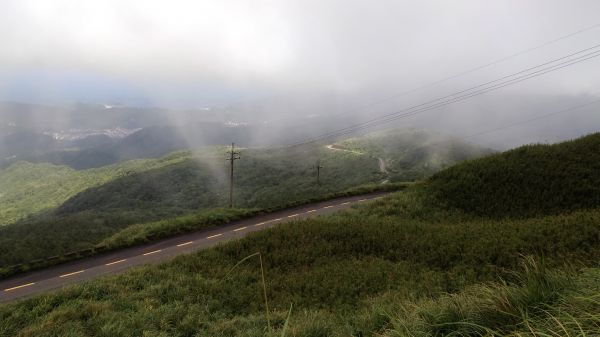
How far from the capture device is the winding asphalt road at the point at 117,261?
54.6 ft

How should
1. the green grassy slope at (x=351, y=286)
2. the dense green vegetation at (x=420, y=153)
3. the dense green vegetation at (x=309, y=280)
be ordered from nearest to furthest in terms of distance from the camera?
the green grassy slope at (x=351, y=286) → the dense green vegetation at (x=309, y=280) → the dense green vegetation at (x=420, y=153)

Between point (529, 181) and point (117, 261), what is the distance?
83.2ft

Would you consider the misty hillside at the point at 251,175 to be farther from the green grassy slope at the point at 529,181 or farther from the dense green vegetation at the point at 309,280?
the dense green vegetation at the point at 309,280

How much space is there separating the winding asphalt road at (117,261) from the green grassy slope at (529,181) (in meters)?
13.4

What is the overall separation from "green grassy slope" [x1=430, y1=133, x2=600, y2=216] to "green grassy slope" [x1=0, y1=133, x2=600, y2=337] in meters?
1.26

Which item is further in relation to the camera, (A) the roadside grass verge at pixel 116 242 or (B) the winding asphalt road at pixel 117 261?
(A) the roadside grass verge at pixel 116 242

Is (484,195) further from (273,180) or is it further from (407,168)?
(273,180)

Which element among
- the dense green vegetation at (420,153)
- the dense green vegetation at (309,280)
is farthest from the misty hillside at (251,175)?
the dense green vegetation at (309,280)

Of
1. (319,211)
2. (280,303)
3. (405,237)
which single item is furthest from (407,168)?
(280,303)

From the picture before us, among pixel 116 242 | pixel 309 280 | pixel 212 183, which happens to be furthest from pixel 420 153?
pixel 309 280

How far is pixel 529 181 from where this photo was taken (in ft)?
78.0

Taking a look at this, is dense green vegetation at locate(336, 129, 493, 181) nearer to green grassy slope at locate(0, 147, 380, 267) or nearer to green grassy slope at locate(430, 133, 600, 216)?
green grassy slope at locate(0, 147, 380, 267)

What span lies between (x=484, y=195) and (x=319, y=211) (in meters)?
12.8

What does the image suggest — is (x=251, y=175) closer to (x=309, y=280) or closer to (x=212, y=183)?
(x=212, y=183)
